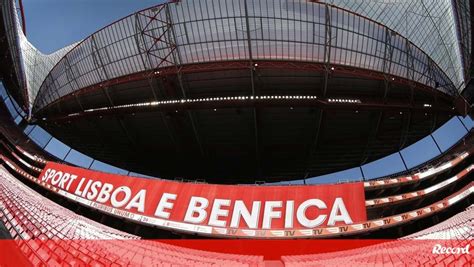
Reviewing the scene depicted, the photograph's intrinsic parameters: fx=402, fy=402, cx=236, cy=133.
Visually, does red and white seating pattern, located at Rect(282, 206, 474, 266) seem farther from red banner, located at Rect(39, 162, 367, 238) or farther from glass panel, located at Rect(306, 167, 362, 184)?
glass panel, located at Rect(306, 167, 362, 184)

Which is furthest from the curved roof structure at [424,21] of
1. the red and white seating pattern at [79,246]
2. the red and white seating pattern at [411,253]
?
the red and white seating pattern at [79,246]

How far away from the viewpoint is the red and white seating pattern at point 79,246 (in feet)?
45.6

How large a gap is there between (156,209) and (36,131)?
26.1 metres

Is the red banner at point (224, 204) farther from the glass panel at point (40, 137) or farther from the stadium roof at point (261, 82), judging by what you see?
the glass panel at point (40, 137)

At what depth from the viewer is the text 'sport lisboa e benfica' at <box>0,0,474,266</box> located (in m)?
22.7

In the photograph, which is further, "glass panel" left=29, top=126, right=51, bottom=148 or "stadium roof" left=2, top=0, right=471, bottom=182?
"glass panel" left=29, top=126, right=51, bottom=148

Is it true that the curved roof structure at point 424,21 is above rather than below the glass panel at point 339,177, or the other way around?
above

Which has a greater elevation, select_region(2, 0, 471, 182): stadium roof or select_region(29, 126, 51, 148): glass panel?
select_region(2, 0, 471, 182): stadium roof

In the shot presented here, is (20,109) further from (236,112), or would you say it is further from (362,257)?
(362,257)

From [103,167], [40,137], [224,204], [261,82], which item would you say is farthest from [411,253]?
[40,137]

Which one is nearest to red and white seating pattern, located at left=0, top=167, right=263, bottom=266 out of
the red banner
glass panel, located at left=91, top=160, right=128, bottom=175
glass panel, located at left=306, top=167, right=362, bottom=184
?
the red banner

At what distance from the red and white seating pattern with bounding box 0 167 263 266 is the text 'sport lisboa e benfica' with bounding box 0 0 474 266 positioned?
0.57 feet

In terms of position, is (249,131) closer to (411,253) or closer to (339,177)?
(339,177)

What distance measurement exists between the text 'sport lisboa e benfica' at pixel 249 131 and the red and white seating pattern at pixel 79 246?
6.9 inches
